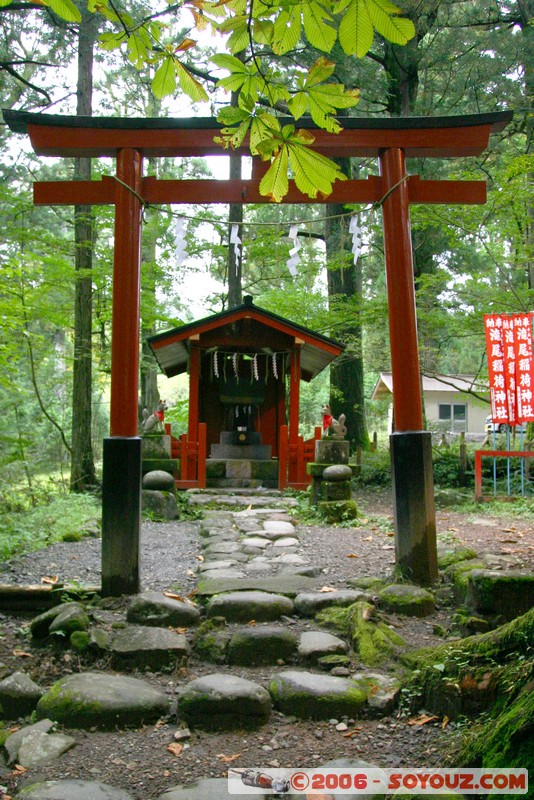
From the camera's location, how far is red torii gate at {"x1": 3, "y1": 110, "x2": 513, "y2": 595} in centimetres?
477

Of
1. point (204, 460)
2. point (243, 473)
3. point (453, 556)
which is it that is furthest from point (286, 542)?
point (243, 473)

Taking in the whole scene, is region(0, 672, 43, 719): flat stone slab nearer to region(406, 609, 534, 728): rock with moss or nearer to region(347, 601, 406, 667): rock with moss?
region(347, 601, 406, 667): rock with moss

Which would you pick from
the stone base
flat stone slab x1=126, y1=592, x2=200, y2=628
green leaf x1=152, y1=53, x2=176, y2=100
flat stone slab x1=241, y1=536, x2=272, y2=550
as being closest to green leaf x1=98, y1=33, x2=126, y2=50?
green leaf x1=152, y1=53, x2=176, y2=100

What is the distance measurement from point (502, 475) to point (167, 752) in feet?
36.6

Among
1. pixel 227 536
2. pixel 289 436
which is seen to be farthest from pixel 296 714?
pixel 289 436

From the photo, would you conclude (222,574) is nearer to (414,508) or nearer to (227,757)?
(414,508)

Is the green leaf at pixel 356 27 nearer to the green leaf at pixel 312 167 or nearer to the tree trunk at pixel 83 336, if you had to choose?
the green leaf at pixel 312 167

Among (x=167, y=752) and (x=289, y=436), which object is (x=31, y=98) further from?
(x=167, y=752)

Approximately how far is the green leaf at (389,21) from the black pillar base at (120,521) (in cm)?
356

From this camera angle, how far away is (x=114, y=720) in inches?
114

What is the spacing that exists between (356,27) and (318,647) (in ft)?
10.3

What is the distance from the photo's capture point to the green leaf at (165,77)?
2.21 metres

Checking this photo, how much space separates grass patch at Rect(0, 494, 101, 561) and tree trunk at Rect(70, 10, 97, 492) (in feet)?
5.01

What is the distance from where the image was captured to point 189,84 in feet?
7.54
